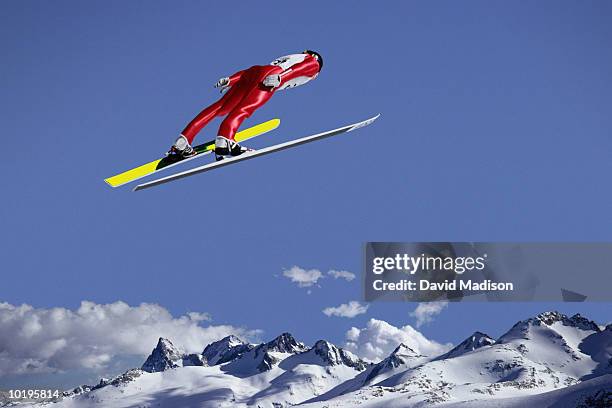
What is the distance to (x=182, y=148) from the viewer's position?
21.9 meters

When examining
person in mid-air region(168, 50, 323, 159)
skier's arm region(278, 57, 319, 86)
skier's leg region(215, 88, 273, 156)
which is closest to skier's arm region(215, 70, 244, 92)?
person in mid-air region(168, 50, 323, 159)

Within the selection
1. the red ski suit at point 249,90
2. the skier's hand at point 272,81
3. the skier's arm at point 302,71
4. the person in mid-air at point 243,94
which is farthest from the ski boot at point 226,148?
the skier's arm at point 302,71

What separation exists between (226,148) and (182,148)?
1428 millimetres

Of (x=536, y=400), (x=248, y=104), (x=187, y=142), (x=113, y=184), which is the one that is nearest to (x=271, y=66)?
(x=248, y=104)

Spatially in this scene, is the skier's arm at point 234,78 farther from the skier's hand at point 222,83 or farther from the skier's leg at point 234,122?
the skier's leg at point 234,122

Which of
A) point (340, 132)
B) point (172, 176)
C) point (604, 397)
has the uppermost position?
point (604, 397)

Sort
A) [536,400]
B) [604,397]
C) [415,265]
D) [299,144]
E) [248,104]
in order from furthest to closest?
[536,400] → [604,397] → [415,265] → [299,144] → [248,104]

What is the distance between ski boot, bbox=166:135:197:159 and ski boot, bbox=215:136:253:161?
0.97 meters

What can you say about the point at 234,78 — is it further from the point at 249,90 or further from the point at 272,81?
the point at 272,81

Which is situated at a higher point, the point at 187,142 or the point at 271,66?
the point at 271,66

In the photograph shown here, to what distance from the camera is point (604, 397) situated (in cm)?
17412

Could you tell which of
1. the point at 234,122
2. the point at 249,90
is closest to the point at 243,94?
the point at 249,90

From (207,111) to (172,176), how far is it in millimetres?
2156

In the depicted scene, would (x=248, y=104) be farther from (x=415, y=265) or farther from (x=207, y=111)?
(x=415, y=265)
